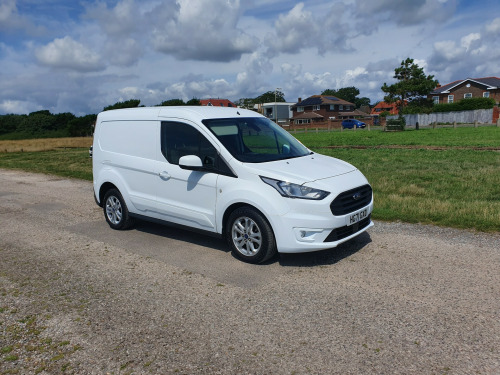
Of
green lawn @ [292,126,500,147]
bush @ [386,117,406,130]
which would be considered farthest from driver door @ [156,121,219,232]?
bush @ [386,117,406,130]

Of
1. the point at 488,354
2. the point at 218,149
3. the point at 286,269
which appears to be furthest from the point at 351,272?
the point at 218,149

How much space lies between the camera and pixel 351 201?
5.27 metres

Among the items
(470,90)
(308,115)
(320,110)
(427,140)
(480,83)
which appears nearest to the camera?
(427,140)

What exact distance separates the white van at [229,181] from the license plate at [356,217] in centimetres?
1

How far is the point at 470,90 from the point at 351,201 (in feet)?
273

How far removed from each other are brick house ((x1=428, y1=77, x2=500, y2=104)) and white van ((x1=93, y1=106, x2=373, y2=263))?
3069 inches

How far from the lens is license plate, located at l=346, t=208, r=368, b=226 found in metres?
5.19

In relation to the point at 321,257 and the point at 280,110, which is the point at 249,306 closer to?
the point at 321,257

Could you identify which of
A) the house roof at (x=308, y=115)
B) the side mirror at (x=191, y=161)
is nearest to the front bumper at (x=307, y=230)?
the side mirror at (x=191, y=161)

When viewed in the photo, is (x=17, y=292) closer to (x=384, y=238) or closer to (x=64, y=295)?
(x=64, y=295)

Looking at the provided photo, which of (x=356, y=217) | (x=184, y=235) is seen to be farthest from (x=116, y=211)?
(x=356, y=217)

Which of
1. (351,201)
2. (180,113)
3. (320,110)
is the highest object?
(320,110)

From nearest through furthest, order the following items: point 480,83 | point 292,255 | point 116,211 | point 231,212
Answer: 1. point 231,212
2. point 292,255
3. point 116,211
4. point 480,83

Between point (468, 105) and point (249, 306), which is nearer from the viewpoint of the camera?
point (249, 306)
